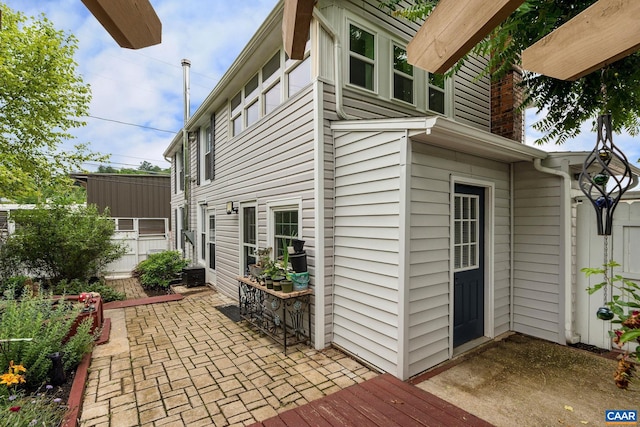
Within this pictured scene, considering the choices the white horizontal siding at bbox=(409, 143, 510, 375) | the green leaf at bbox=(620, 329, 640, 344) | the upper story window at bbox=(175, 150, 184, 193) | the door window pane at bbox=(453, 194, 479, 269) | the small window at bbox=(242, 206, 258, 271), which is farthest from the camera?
the upper story window at bbox=(175, 150, 184, 193)

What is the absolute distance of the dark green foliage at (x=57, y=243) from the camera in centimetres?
639

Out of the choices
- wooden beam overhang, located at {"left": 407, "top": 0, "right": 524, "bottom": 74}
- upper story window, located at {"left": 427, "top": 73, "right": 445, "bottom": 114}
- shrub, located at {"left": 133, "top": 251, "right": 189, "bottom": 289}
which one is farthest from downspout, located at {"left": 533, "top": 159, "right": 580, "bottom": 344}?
shrub, located at {"left": 133, "top": 251, "right": 189, "bottom": 289}

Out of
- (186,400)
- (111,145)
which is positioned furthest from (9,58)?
(111,145)

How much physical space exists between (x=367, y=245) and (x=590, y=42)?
275 cm

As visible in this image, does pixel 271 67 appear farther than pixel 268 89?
No

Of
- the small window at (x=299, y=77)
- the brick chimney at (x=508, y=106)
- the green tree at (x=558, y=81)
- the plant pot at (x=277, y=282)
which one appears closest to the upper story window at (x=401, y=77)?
the green tree at (x=558, y=81)

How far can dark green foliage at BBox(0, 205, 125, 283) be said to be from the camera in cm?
639

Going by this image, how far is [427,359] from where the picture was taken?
3406 mm

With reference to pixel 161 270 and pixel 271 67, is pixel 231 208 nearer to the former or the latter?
pixel 271 67

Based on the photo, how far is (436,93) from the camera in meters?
5.48

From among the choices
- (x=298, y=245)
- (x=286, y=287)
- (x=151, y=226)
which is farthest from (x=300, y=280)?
(x=151, y=226)

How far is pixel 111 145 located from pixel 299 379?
3166 cm

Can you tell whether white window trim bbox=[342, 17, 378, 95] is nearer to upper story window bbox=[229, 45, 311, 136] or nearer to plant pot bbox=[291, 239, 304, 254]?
upper story window bbox=[229, 45, 311, 136]

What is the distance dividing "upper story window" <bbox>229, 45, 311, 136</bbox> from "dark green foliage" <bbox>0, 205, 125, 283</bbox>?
13.3 ft
